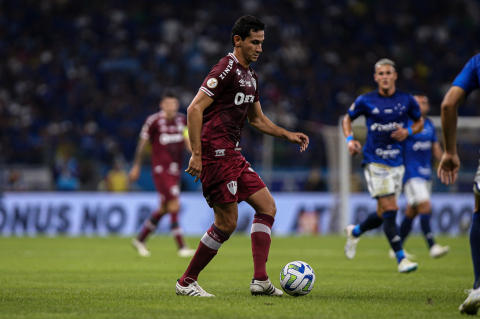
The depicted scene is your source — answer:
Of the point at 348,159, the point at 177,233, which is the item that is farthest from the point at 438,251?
the point at 348,159

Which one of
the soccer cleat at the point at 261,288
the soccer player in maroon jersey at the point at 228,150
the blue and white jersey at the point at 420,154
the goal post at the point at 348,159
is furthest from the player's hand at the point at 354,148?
the goal post at the point at 348,159

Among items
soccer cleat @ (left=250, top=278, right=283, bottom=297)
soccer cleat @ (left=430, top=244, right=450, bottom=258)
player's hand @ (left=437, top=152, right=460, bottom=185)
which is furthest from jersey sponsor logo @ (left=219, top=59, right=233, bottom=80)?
soccer cleat @ (left=430, top=244, right=450, bottom=258)

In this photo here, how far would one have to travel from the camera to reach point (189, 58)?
25484 millimetres

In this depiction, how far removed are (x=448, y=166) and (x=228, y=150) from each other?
1919mm

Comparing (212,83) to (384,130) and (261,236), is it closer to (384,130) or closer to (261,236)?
(261,236)

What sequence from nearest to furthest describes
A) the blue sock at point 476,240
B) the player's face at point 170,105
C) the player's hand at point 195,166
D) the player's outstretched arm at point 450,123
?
the player's outstretched arm at point 450,123 < the blue sock at point 476,240 < the player's hand at point 195,166 < the player's face at point 170,105

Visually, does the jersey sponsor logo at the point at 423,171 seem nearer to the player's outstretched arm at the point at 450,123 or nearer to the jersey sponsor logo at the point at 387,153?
the jersey sponsor logo at the point at 387,153

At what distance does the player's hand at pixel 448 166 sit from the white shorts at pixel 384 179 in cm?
379

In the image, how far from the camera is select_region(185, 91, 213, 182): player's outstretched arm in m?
5.43

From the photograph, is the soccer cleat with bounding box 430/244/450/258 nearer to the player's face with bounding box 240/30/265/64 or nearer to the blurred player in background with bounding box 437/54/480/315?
the blurred player in background with bounding box 437/54/480/315

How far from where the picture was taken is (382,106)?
8.83m

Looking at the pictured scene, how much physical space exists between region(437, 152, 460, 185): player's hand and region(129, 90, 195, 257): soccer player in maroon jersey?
7.45 m

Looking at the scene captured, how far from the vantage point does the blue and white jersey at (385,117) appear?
8.83 m

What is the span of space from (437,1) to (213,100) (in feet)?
84.1
